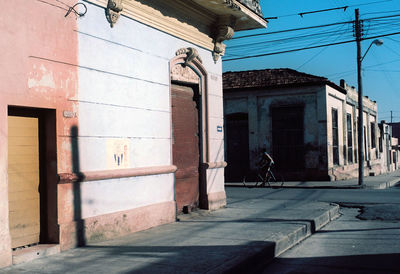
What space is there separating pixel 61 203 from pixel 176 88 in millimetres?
4213

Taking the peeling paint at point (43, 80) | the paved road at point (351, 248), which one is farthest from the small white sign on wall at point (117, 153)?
the paved road at point (351, 248)

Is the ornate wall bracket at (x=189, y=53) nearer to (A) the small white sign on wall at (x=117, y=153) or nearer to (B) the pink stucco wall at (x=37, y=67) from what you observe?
(A) the small white sign on wall at (x=117, y=153)

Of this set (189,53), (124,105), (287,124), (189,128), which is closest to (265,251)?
(124,105)

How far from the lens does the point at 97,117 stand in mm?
7352

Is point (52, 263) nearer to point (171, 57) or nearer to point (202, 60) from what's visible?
point (171, 57)

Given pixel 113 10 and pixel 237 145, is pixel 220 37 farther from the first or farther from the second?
pixel 237 145

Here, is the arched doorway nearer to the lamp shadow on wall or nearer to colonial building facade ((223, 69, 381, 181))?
the lamp shadow on wall

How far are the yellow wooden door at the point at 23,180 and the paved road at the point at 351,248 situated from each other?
3194mm

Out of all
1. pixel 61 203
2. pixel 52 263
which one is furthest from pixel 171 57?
pixel 52 263

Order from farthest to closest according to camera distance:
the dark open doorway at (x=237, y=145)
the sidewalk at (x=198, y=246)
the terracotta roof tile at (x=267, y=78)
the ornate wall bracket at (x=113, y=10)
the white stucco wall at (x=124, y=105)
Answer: the dark open doorway at (x=237, y=145) → the terracotta roof tile at (x=267, y=78) → the ornate wall bracket at (x=113, y=10) → the white stucco wall at (x=124, y=105) → the sidewalk at (x=198, y=246)

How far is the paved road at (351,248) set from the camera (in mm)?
6113

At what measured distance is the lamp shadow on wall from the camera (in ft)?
22.5

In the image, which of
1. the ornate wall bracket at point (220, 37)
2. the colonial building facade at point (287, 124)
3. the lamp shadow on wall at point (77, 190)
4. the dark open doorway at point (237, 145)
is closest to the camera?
the lamp shadow on wall at point (77, 190)

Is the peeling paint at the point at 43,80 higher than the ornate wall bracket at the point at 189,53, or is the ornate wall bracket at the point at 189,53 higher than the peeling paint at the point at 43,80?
the ornate wall bracket at the point at 189,53
